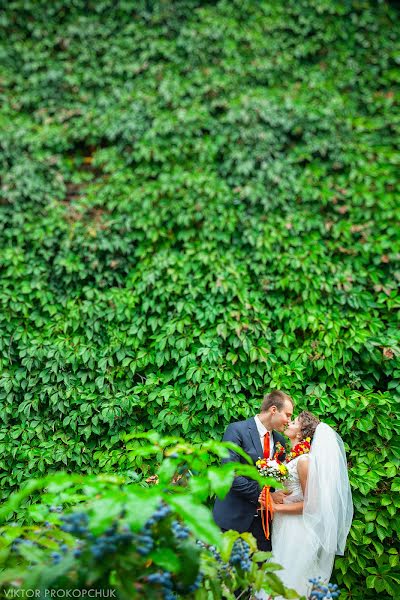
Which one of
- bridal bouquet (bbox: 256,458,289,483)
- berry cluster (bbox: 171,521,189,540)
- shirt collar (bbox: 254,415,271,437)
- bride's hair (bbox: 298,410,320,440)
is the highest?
berry cluster (bbox: 171,521,189,540)

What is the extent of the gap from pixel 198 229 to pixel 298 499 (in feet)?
9.92

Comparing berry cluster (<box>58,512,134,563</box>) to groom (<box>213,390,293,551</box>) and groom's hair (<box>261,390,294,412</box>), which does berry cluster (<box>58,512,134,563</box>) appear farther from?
groom's hair (<box>261,390,294,412</box>)

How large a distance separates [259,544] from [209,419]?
3.44ft

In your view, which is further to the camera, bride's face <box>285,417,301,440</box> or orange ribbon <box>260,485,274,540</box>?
bride's face <box>285,417,301,440</box>

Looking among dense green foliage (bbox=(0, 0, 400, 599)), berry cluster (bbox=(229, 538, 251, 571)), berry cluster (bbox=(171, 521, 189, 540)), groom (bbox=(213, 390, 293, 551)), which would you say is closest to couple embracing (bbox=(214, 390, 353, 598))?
groom (bbox=(213, 390, 293, 551))

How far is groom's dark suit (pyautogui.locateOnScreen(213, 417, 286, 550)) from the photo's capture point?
9.86 feet

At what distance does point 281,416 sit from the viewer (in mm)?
3209

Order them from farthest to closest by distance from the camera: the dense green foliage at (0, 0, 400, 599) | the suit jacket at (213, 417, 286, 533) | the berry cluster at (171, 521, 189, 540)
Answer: the dense green foliage at (0, 0, 400, 599) → the suit jacket at (213, 417, 286, 533) → the berry cluster at (171, 521, 189, 540)

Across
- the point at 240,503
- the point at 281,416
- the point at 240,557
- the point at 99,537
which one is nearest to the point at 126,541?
the point at 99,537

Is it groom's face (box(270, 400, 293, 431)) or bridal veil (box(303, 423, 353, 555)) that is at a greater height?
groom's face (box(270, 400, 293, 431))

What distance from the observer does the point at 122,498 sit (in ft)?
4.12

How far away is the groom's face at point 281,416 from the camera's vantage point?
321 centimetres

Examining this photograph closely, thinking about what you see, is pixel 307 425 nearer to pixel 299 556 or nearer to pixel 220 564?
pixel 299 556

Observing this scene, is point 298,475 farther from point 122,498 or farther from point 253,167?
point 253,167
